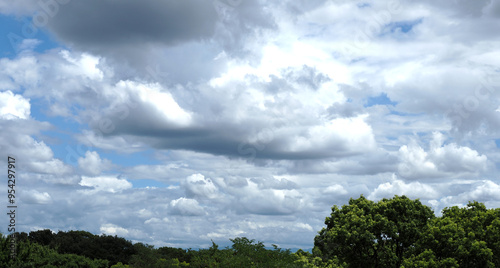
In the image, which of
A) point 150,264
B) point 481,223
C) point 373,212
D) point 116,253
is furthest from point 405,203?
point 116,253

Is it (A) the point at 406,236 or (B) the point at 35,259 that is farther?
(B) the point at 35,259

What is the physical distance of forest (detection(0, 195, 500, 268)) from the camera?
39.9 metres

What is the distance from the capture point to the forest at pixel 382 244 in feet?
131

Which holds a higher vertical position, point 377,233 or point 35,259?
point 377,233

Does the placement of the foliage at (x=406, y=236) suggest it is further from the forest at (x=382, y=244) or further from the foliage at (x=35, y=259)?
the foliage at (x=35, y=259)

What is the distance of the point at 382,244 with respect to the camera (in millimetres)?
46000

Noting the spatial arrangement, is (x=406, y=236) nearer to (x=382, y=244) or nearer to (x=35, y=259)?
(x=382, y=244)

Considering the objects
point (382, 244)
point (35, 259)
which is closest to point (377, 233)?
point (382, 244)

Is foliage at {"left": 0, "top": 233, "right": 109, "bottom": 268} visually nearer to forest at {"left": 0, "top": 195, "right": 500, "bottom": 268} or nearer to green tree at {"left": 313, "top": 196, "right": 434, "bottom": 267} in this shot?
forest at {"left": 0, "top": 195, "right": 500, "bottom": 268}

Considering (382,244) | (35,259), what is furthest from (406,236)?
(35,259)

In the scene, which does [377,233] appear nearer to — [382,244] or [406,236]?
[382,244]

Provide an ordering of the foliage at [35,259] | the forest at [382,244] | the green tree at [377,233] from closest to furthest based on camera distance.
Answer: the forest at [382,244] → the foliage at [35,259] → the green tree at [377,233]

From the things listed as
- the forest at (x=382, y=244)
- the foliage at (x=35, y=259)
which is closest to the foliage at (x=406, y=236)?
the forest at (x=382, y=244)

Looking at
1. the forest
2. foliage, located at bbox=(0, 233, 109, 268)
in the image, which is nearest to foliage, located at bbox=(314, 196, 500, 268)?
the forest
